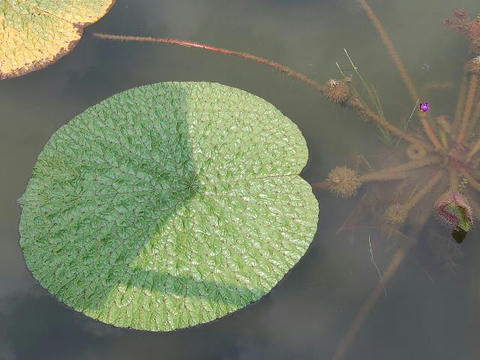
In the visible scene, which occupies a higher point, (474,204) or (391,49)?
(391,49)

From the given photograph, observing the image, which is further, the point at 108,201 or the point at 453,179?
the point at 453,179

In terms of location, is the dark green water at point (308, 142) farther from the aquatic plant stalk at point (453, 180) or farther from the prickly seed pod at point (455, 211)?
the aquatic plant stalk at point (453, 180)

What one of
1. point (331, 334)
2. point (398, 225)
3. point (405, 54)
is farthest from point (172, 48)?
point (331, 334)

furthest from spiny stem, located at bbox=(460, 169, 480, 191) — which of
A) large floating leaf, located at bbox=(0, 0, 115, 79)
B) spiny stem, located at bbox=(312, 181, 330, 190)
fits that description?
large floating leaf, located at bbox=(0, 0, 115, 79)

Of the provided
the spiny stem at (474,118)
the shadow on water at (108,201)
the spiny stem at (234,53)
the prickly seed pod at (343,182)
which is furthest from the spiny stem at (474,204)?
the shadow on water at (108,201)

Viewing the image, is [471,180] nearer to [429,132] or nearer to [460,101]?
[429,132]

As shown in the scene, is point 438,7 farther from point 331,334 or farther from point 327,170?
point 331,334

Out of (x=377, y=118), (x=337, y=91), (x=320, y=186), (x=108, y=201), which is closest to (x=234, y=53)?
(x=337, y=91)
